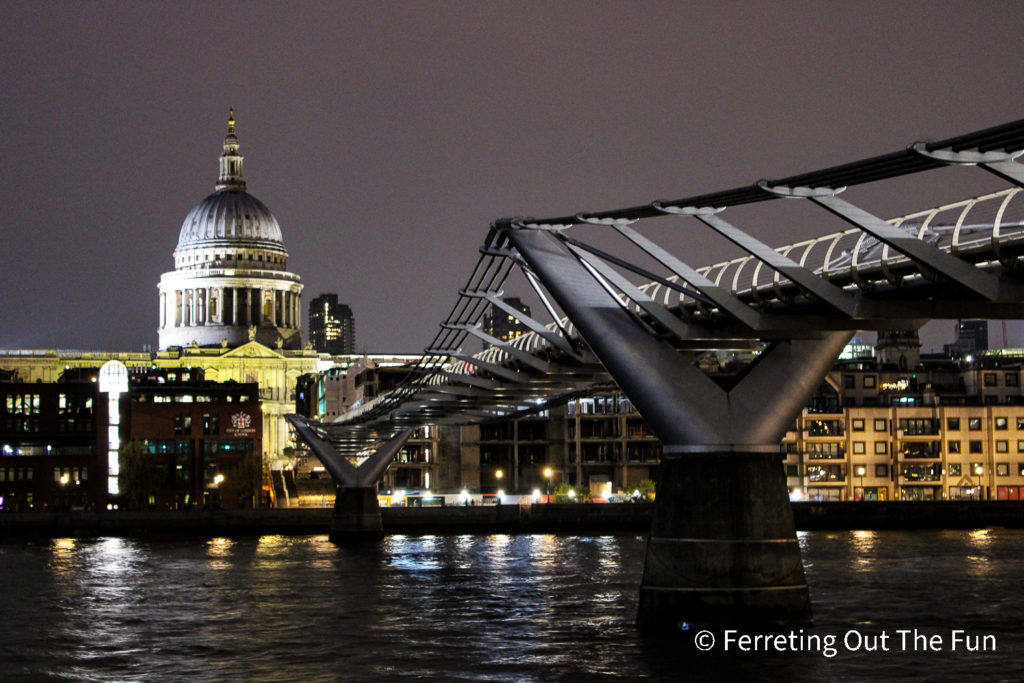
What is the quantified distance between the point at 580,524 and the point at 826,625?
57961 mm

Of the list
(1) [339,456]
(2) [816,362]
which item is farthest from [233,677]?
(1) [339,456]

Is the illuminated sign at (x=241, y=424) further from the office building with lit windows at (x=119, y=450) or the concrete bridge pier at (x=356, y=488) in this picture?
the concrete bridge pier at (x=356, y=488)

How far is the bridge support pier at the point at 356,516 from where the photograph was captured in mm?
90625

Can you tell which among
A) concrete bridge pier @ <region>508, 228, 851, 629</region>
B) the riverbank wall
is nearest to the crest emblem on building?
the riverbank wall

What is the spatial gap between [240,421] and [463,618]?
284 feet

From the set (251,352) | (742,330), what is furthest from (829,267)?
(251,352)

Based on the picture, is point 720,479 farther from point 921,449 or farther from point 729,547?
point 921,449

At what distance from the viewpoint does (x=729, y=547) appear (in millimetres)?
35438

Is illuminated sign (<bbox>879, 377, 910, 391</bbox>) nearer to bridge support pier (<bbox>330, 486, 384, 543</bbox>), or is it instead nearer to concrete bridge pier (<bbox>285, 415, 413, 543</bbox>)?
concrete bridge pier (<bbox>285, 415, 413, 543</bbox>)

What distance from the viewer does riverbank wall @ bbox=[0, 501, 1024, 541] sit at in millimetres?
96438

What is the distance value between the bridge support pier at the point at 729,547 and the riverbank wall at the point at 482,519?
196 feet

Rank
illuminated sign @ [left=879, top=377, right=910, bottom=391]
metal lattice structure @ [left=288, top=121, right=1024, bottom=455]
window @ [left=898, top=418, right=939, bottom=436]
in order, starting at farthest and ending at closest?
illuminated sign @ [left=879, top=377, right=910, bottom=391] < window @ [left=898, top=418, right=939, bottom=436] < metal lattice structure @ [left=288, top=121, right=1024, bottom=455]

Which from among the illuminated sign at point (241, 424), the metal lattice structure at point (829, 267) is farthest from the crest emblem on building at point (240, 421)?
the metal lattice structure at point (829, 267)

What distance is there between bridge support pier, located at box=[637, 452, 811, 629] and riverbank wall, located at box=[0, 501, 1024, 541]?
59744 millimetres
